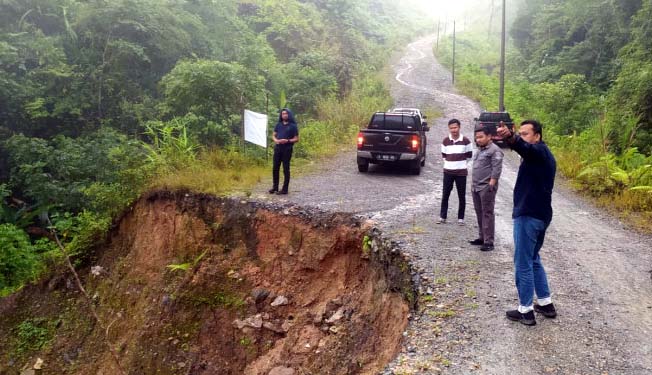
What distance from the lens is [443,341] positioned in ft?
15.5

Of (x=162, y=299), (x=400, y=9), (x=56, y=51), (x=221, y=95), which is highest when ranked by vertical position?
(x=400, y=9)

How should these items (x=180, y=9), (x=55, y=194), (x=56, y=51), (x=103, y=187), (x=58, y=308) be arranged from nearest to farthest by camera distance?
1. (x=58, y=308)
2. (x=103, y=187)
3. (x=55, y=194)
4. (x=56, y=51)
5. (x=180, y=9)

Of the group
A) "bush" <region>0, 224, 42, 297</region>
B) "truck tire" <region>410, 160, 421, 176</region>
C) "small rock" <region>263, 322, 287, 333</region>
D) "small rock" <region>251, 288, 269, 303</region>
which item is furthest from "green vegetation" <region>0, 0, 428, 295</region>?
"truck tire" <region>410, 160, 421, 176</region>

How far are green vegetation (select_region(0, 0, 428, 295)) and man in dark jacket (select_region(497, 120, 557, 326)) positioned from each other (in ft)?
22.3

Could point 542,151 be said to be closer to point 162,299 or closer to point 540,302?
point 540,302

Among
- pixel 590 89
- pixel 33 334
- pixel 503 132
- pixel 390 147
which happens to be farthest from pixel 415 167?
pixel 590 89

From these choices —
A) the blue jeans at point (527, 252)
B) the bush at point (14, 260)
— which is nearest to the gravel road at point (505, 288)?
the blue jeans at point (527, 252)

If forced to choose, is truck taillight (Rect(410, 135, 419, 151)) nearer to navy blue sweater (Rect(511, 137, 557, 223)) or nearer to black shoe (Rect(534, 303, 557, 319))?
black shoe (Rect(534, 303, 557, 319))

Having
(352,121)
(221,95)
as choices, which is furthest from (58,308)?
(352,121)

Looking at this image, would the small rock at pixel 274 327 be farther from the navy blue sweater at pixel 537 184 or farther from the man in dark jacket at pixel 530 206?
the navy blue sweater at pixel 537 184

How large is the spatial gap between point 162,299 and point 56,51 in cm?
1199

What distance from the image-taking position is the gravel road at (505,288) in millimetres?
4395

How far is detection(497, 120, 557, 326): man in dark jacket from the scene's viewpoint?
4508mm

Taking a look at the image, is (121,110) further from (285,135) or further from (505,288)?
(505,288)
